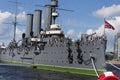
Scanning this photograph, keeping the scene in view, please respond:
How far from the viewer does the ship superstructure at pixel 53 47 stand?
142ft

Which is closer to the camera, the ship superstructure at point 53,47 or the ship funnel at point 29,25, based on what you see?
the ship superstructure at point 53,47

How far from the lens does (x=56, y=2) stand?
203 ft

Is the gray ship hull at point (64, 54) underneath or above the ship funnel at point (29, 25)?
underneath

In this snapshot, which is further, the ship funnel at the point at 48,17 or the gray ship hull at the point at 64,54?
the ship funnel at the point at 48,17

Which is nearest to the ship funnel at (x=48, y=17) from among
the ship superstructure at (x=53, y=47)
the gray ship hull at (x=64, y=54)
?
the ship superstructure at (x=53, y=47)

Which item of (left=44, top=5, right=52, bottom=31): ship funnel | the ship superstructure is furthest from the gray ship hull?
(left=44, top=5, right=52, bottom=31): ship funnel

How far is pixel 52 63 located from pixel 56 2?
17.1 m

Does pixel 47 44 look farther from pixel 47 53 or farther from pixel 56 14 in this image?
pixel 56 14

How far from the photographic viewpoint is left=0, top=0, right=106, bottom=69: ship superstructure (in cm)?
4341

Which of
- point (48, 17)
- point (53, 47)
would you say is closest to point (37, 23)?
point (48, 17)

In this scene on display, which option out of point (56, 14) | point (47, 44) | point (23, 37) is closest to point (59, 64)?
point (47, 44)

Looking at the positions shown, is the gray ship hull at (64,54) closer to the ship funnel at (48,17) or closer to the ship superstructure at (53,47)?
the ship superstructure at (53,47)

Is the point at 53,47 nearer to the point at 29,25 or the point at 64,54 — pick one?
the point at 64,54

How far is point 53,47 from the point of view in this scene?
168ft
